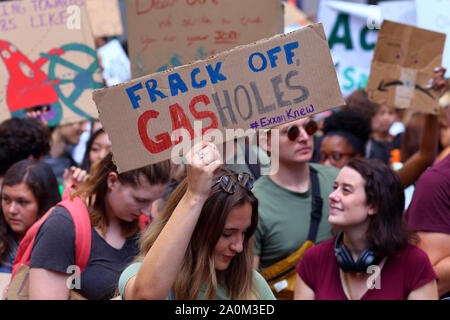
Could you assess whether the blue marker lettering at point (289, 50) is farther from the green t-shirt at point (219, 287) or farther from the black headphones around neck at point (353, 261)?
the black headphones around neck at point (353, 261)

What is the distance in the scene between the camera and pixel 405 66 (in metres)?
3.91

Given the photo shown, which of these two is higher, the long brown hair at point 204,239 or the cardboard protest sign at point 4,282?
the long brown hair at point 204,239

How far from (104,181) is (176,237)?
1.19 meters

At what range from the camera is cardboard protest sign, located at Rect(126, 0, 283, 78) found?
3660 millimetres

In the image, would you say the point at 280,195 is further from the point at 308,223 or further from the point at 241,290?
the point at 241,290

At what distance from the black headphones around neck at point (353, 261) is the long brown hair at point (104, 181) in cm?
98

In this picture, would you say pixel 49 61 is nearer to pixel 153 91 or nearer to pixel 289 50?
pixel 153 91

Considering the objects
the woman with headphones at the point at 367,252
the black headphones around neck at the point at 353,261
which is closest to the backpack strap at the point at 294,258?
the woman with headphones at the point at 367,252

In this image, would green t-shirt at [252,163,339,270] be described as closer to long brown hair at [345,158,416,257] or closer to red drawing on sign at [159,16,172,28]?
long brown hair at [345,158,416,257]

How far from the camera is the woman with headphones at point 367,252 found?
3121 millimetres

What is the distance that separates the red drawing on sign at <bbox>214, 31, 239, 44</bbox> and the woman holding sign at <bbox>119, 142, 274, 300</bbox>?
4.42 feet

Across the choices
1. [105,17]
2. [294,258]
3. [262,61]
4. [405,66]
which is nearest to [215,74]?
[262,61]

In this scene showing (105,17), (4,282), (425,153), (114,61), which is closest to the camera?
(4,282)

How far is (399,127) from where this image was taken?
22.7ft
